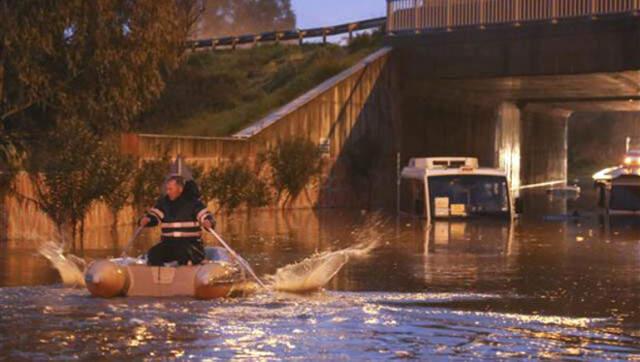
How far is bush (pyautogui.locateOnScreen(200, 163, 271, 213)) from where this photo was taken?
1430 inches

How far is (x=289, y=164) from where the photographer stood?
45062 mm

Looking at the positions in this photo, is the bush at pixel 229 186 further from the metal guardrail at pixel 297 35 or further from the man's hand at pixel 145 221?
the metal guardrail at pixel 297 35

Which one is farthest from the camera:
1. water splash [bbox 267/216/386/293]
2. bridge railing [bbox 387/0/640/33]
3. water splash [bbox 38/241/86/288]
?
bridge railing [bbox 387/0/640/33]

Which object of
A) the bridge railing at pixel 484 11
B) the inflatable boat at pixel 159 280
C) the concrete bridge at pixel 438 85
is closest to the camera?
the inflatable boat at pixel 159 280

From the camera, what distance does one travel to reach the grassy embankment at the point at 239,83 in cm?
5056

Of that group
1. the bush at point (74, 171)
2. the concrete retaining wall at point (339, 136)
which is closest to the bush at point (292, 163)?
the concrete retaining wall at point (339, 136)

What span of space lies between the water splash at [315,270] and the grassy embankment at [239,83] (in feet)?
67.8

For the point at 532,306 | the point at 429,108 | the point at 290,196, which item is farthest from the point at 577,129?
the point at 532,306

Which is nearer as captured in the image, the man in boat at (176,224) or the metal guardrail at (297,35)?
the man in boat at (176,224)

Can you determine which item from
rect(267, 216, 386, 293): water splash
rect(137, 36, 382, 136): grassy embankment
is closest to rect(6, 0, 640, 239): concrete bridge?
rect(137, 36, 382, 136): grassy embankment

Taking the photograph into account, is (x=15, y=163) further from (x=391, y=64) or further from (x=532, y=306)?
(x=391, y=64)

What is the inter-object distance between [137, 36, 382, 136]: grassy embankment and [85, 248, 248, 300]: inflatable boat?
30562 mm

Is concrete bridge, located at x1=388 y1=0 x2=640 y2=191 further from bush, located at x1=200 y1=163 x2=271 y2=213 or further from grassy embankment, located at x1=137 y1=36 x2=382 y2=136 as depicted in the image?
bush, located at x1=200 y1=163 x2=271 y2=213

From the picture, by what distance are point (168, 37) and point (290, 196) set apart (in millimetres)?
18645
